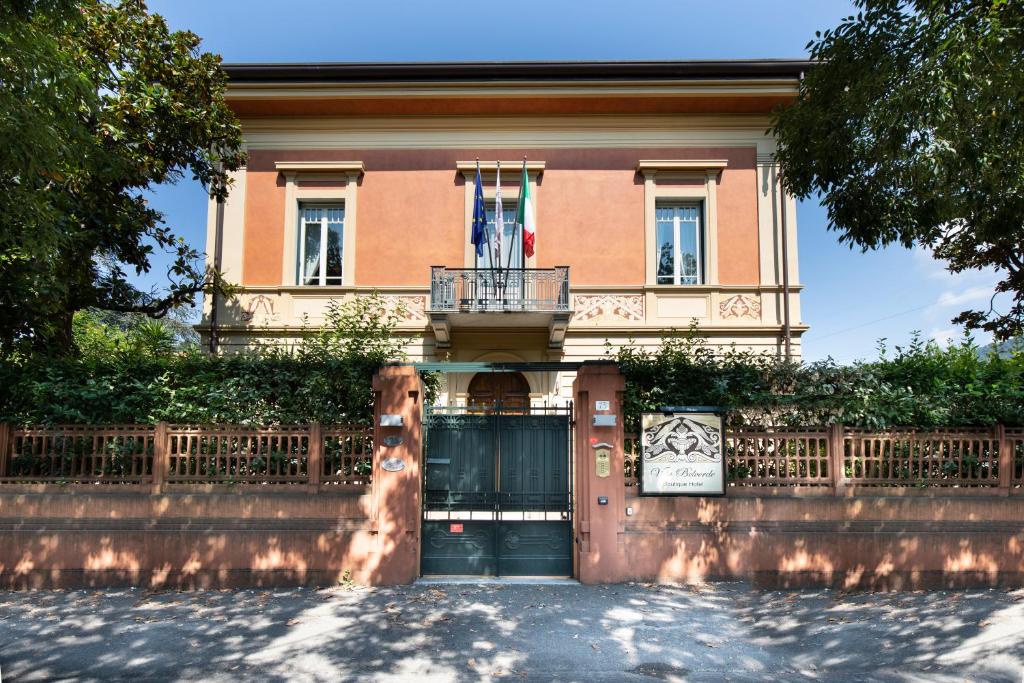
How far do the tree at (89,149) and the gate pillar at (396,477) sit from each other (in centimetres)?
405

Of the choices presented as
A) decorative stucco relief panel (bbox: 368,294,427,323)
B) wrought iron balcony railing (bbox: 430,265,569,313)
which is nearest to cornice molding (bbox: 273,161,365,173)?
decorative stucco relief panel (bbox: 368,294,427,323)

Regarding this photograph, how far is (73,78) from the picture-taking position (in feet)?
19.0

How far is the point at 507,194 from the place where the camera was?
14.6m

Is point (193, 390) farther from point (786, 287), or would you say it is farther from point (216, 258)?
point (786, 287)

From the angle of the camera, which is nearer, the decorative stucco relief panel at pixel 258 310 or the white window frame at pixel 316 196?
the decorative stucco relief panel at pixel 258 310

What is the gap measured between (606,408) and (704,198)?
926cm

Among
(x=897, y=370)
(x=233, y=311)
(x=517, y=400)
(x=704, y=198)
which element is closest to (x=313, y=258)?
(x=233, y=311)

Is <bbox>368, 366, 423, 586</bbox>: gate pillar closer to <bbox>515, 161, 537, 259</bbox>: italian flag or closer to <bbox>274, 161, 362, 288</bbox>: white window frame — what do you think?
<bbox>515, 161, 537, 259</bbox>: italian flag

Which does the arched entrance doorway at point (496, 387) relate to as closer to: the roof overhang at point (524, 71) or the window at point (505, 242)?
the window at point (505, 242)

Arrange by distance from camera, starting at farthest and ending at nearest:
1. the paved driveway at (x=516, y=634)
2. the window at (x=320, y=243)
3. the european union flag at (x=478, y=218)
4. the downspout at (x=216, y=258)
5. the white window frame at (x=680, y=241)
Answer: the window at (x=320, y=243) → the white window frame at (x=680, y=241) → the downspout at (x=216, y=258) → the european union flag at (x=478, y=218) → the paved driveway at (x=516, y=634)

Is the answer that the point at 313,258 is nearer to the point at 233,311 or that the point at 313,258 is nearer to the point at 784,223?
the point at 233,311

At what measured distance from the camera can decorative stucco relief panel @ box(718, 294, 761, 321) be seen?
14.2 m

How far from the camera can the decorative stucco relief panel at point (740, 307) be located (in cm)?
1420

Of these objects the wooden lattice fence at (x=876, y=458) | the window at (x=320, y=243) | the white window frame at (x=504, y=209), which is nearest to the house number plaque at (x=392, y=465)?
the wooden lattice fence at (x=876, y=458)
